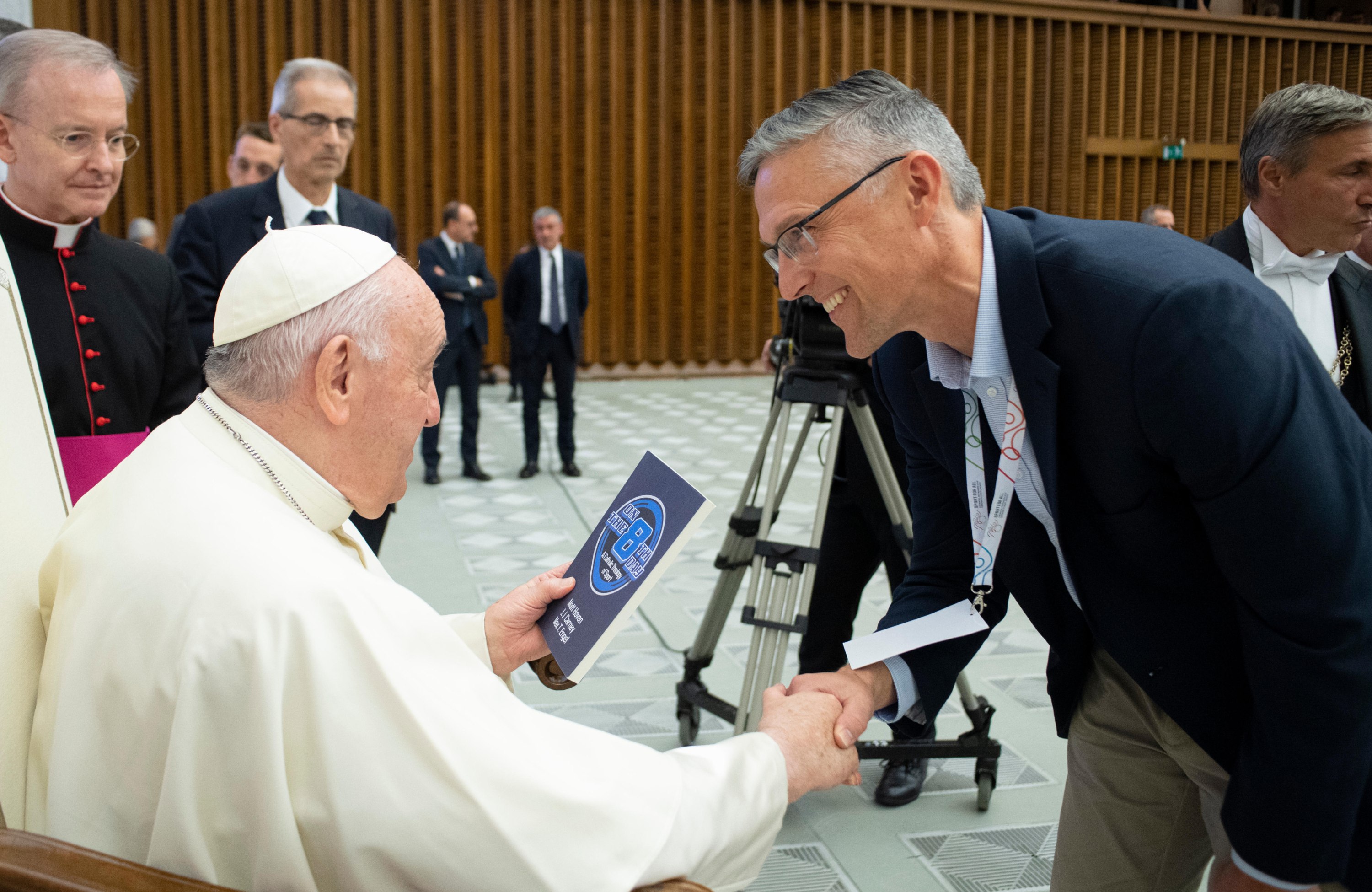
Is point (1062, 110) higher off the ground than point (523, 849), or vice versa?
point (1062, 110)

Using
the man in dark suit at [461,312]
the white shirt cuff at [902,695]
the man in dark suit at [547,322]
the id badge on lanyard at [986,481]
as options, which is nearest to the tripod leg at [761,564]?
the white shirt cuff at [902,695]

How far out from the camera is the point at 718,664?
12.7ft

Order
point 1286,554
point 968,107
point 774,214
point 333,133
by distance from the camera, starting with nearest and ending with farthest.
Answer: point 1286,554 → point 774,214 → point 333,133 → point 968,107

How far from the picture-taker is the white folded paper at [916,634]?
1.60m

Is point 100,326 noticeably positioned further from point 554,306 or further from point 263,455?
point 554,306

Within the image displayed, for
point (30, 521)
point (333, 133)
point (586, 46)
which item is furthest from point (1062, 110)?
point (30, 521)

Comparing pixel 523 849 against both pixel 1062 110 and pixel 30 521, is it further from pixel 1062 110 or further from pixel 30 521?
pixel 1062 110

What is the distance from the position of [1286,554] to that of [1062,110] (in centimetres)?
1449

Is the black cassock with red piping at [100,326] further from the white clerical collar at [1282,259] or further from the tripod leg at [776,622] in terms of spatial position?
the white clerical collar at [1282,259]

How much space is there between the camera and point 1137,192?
48.4ft

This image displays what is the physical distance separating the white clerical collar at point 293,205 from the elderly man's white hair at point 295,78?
229 mm

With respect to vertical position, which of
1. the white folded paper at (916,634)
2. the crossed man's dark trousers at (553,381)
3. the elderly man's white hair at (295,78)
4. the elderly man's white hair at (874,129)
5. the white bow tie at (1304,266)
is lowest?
the crossed man's dark trousers at (553,381)

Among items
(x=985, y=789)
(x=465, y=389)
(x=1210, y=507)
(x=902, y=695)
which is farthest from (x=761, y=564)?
(x=465, y=389)

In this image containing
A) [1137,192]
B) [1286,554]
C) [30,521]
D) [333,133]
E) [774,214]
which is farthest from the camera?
[1137,192]
